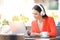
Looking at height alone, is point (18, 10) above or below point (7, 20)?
above

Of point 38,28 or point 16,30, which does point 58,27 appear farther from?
point 16,30

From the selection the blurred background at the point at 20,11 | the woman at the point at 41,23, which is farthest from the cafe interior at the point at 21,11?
the woman at the point at 41,23

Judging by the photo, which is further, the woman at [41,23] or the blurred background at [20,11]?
the blurred background at [20,11]

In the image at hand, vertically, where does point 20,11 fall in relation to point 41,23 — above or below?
above

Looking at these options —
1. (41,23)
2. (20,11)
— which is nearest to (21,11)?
(20,11)

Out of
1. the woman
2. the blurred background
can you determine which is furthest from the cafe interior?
the woman

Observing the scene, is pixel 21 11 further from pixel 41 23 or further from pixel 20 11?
pixel 41 23

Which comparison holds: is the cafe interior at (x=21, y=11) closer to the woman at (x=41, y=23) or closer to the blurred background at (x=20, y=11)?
the blurred background at (x=20, y=11)

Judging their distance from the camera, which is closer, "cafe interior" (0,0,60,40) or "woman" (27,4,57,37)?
"woman" (27,4,57,37)

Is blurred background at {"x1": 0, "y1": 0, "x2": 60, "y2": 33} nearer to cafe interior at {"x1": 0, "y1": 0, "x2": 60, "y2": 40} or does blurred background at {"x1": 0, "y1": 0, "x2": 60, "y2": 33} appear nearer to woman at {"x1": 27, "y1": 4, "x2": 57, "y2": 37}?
cafe interior at {"x1": 0, "y1": 0, "x2": 60, "y2": 40}

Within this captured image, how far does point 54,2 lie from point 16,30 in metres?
1.38

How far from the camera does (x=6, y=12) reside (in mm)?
3449

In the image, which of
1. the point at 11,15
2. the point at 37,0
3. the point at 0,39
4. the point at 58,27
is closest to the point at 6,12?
the point at 11,15

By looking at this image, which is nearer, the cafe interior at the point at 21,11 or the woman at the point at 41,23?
the woman at the point at 41,23
